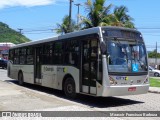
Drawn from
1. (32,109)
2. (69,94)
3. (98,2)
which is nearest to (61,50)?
(69,94)

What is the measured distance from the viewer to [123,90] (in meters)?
12.1

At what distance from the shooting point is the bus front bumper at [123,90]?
11767 millimetres

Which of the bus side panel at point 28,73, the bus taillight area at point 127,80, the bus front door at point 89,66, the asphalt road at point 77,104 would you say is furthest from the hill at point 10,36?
the bus taillight area at point 127,80

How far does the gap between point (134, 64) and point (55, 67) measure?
4.41m

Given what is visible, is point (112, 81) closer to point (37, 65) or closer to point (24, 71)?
point (37, 65)

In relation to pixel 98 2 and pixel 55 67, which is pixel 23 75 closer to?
pixel 55 67

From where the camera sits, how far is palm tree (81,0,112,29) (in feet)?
96.4

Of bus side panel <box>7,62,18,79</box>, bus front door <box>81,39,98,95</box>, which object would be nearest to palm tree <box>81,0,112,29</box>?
bus side panel <box>7,62,18,79</box>

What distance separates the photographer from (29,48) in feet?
63.3

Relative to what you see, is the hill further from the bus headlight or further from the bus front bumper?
the bus headlight

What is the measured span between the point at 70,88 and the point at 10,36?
9752cm

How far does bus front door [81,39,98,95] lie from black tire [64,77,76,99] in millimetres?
865

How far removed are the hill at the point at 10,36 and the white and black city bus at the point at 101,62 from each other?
266ft

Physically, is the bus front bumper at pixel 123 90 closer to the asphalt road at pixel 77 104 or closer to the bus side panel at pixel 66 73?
the asphalt road at pixel 77 104
